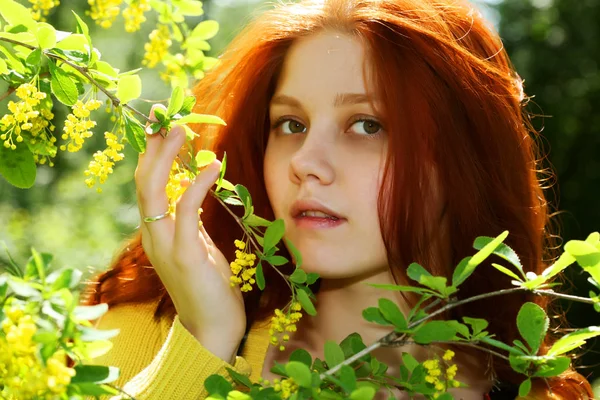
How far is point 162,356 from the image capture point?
1441 millimetres

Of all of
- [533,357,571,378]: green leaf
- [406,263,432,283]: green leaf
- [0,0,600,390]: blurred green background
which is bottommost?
[0,0,600,390]: blurred green background

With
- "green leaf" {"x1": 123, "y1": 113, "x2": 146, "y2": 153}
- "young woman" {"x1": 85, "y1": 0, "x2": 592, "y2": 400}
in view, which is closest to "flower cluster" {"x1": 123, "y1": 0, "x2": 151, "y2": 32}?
"young woman" {"x1": 85, "y1": 0, "x2": 592, "y2": 400}

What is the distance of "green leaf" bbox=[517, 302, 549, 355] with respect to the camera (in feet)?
3.40

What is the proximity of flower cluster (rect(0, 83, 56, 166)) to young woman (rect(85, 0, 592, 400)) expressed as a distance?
6.6 inches

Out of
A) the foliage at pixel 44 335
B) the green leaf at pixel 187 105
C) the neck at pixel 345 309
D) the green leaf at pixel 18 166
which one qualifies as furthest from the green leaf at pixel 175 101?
the neck at pixel 345 309

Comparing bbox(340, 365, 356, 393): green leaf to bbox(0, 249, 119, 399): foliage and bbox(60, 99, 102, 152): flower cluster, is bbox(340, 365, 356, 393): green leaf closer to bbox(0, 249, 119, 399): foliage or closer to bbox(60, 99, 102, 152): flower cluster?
bbox(0, 249, 119, 399): foliage

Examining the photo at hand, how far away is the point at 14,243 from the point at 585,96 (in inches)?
160

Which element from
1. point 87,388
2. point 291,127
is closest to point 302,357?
point 87,388

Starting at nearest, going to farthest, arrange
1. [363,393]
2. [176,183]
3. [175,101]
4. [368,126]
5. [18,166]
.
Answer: [363,393] < [175,101] < [18,166] < [176,183] < [368,126]

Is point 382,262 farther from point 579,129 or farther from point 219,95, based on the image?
point 579,129

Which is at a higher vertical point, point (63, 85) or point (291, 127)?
point (63, 85)

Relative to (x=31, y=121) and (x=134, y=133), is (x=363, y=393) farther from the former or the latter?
(x=31, y=121)

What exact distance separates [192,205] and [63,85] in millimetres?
315

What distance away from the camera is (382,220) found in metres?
1.49
